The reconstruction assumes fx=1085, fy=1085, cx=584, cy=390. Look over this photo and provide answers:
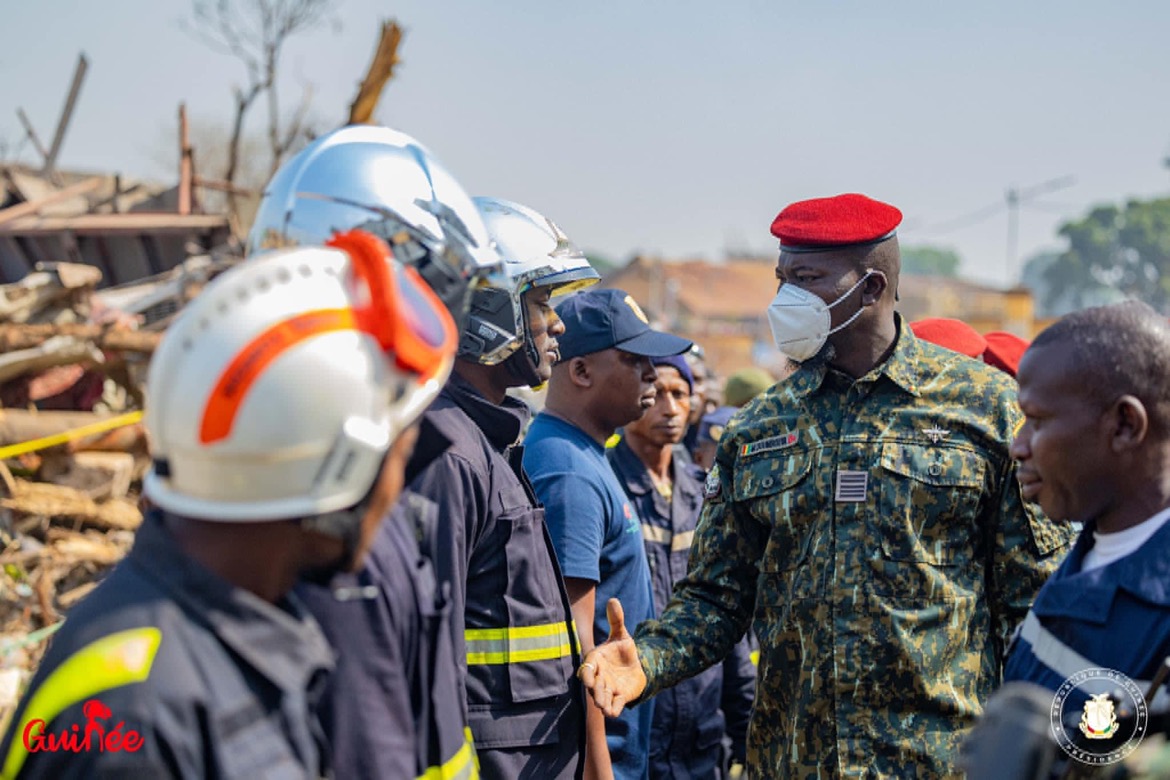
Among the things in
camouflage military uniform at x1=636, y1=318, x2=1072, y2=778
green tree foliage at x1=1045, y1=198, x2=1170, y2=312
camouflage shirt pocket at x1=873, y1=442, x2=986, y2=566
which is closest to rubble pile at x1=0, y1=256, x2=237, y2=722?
camouflage military uniform at x1=636, y1=318, x2=1072, y2=778

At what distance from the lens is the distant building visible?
32.2 metres

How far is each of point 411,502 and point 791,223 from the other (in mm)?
1692

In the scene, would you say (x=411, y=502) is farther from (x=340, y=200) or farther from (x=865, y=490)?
(x=865, y=490)

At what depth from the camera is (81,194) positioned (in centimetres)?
1369

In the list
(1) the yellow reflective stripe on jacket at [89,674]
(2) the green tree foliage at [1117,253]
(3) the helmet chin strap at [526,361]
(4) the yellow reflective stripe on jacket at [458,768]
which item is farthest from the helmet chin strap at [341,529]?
(2) the green tree foliage at [1117,253]

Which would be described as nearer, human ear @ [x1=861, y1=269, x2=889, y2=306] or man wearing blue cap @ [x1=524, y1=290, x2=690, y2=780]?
human ear @ [x1=861, y1=269, x2=889, y2=306]

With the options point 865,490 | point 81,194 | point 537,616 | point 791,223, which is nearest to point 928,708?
point 865,490

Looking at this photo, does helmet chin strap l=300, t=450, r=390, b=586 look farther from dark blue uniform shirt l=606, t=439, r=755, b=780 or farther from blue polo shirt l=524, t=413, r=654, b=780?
dark blue uniform shirt l=606, t=439, r=755, b=780

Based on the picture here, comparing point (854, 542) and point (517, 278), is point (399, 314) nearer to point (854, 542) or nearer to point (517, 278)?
point (517, 278)

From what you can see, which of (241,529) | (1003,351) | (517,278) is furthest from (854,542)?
(1003,351)

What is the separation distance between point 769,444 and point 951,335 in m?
1.88

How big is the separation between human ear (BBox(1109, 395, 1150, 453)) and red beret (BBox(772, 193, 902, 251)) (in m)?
1.28

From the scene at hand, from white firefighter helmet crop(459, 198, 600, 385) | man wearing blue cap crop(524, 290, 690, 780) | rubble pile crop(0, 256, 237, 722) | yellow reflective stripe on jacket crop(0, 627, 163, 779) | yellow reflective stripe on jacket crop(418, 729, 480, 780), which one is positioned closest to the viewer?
yellow reflective stripe on jacket crop(0, 627, 163, 779)

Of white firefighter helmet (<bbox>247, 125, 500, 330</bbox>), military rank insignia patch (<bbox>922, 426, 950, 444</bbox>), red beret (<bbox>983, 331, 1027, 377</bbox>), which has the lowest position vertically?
red beret (<bbox>983, 331, 1027, 377</bbox>)
